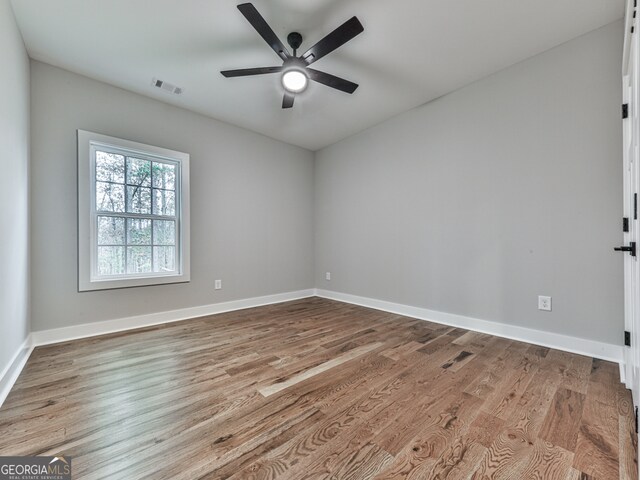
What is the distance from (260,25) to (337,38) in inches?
20.5

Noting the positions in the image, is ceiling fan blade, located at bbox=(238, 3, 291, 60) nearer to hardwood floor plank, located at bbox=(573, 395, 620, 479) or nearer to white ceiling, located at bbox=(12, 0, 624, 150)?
white ceiling, located at bbox=(12, 0, 624, 150)

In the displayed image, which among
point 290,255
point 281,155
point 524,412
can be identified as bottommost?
point 524,412

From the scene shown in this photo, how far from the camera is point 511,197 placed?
2.76m

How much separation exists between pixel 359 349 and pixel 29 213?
3.06m

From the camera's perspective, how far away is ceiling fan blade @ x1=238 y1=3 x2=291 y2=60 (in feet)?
5.71

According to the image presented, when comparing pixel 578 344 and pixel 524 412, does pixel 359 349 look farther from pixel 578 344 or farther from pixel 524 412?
pixel 578 344

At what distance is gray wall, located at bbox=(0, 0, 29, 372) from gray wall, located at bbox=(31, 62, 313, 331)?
181mm

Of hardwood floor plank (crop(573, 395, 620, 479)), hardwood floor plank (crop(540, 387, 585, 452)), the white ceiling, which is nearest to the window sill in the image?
the white ceiling

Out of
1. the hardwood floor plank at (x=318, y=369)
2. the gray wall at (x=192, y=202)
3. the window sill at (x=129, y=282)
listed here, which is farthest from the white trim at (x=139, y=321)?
the hardwood floor plank at (x=318, y=369)

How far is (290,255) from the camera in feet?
14.7

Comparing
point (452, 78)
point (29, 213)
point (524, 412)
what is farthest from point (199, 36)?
point (524, 412)

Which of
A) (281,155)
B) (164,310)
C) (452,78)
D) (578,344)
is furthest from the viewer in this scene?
(281,155)

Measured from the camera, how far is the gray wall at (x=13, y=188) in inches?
68.5

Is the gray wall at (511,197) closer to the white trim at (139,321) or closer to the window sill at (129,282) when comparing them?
the white trim at (139,321)
